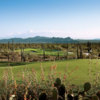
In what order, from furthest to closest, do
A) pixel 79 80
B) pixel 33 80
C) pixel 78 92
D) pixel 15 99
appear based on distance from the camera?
pixel 79 80, pixel 33 80, pixel 78 92, pixel 15 99

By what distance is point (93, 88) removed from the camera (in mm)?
3812

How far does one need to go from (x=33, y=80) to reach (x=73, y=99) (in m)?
1.10

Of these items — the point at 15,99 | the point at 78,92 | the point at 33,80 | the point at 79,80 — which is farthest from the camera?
the point at 79,80

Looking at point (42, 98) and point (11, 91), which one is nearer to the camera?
point (42, 98)

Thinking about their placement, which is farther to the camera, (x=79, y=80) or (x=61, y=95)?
(x=79, y=80)

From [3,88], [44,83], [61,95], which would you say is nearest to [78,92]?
[61,95]

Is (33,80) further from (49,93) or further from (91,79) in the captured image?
(91,79)

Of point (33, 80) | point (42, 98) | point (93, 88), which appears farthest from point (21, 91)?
point (93, 88)

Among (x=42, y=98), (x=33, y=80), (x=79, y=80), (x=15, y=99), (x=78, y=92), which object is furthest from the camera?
(x=79, y=80)

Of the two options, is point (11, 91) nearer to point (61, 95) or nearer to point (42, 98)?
point (42, 98)

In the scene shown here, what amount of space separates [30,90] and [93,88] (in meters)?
1.27

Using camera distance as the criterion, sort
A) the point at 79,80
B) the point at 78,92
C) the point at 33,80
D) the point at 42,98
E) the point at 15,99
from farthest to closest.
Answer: the point at 79,80
the point at 33,80
the point at 78,92
the point at 15,99
the point at 42,98

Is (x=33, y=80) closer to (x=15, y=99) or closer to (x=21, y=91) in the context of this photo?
(x=21, y=91)

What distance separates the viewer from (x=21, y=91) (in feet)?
12.1
